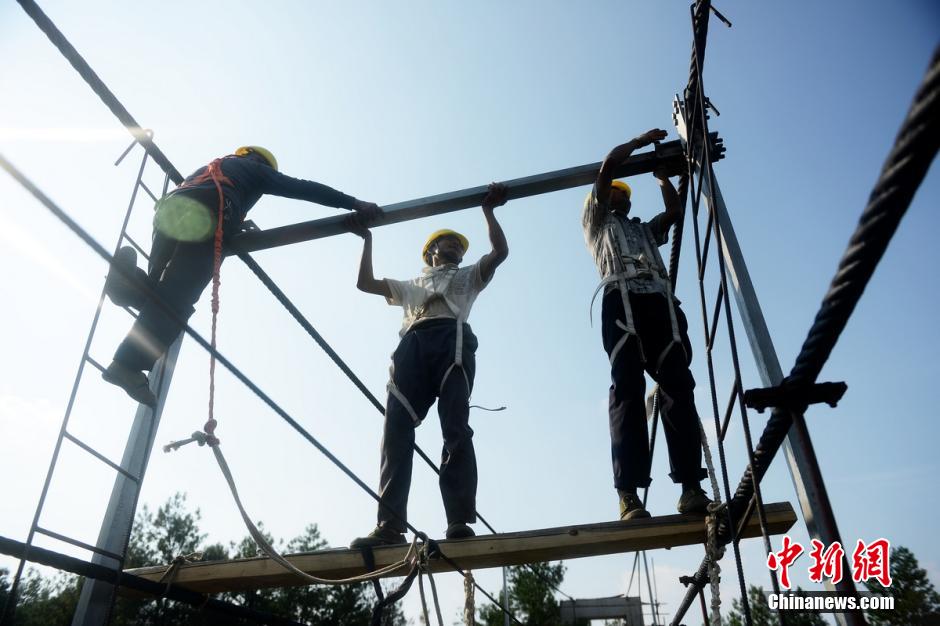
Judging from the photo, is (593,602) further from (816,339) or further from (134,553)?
(134,553)

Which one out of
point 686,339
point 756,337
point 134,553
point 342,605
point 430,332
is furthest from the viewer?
point 342,605

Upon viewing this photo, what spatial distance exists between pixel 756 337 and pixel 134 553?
130 ft

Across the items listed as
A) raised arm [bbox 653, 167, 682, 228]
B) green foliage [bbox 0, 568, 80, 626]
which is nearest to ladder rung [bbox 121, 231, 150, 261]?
raised arm [bbox 653, 167, 682, 228]

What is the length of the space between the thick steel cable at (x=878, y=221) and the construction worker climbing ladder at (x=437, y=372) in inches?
85.4

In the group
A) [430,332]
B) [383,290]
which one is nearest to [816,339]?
[430,332]

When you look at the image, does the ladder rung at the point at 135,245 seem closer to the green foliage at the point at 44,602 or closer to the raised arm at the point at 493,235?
the raised arm at the point at 493,235

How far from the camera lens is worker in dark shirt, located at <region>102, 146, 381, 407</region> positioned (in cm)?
272

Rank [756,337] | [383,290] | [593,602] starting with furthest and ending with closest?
[593,602]
[383,290]
[756,337]

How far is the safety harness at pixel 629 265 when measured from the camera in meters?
3.14

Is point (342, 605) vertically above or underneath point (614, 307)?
above

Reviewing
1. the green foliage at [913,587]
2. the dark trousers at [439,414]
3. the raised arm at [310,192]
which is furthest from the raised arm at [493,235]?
the green foliage at [913,587]

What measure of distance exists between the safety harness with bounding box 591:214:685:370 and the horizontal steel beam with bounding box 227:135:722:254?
415mm

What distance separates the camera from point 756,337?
2217mm

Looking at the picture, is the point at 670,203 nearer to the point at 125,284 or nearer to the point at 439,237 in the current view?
the point at 439,237
